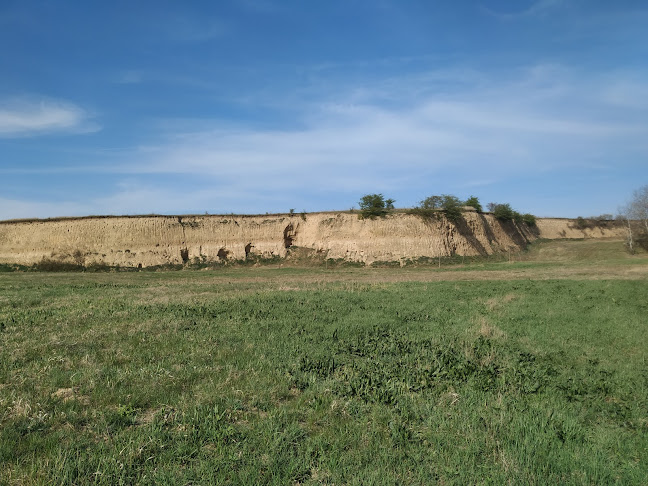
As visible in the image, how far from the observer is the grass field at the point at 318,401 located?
14.0 feet

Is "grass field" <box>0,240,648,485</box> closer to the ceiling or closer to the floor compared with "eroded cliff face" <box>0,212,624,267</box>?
closer to the floor

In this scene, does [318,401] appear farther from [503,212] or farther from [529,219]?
[529,219]

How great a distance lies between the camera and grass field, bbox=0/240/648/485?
428 cm

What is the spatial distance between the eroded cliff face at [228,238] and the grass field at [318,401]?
4040cm

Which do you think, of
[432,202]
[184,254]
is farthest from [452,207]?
[184,254]

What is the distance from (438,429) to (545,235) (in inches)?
3306

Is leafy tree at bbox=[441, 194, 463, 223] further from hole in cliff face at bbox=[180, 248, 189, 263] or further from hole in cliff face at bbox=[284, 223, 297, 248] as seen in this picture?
hole in cliff face at bbox=[180, 248, 189, 263]

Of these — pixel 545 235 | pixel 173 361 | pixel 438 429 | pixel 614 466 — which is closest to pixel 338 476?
pixel 438 429

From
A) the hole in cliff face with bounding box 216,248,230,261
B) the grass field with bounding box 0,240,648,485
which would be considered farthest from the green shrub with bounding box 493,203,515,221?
the grass field with bounding box 0,240,648,485

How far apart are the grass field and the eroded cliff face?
4040 cm

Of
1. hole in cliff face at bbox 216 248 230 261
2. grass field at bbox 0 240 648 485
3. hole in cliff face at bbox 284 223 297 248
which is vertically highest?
hole in cliff face at bbox 284 223 297 248

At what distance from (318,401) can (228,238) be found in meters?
49.4

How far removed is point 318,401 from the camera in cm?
595

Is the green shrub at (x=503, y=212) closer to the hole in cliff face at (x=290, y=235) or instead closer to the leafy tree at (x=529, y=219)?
the leafy tree at (x=529, y=219)
